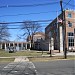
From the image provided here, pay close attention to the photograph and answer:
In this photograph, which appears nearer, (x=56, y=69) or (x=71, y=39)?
(x=56, y=69)

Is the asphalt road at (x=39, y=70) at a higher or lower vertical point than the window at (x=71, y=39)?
lower

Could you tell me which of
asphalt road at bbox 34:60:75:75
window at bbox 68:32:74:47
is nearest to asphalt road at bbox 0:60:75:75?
asphalt road at bbox 34:60:75:75

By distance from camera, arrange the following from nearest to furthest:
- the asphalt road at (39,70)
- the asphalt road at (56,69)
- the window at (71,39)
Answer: the asphalt road at (56,69), the asphalt road at (39,70), the window at (71,39)

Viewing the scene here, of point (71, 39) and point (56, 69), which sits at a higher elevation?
point (71, 39)

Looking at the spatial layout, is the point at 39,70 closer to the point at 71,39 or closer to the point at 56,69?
the point at 56,69

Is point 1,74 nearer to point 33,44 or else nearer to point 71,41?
point 71,41

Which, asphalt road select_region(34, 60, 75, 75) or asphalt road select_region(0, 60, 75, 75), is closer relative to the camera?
asphalt road select_region(34, 60, 75, 75)

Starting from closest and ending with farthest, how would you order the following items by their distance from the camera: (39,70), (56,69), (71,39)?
(39,70) → (56,69) → (71,39)

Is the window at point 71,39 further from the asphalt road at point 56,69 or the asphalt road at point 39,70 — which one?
the asphalt road at point 39,70

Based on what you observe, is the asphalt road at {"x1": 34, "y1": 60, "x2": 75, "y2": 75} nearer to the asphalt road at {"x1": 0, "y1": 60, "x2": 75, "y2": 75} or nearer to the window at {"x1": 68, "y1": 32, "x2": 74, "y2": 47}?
the asphalt road at {"x1": 0, "y1": 60, "x2": 75, "y2": 75}

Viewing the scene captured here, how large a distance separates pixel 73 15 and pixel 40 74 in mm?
67627

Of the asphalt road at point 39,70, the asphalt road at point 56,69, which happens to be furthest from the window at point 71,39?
the asphalt road at point 39,70

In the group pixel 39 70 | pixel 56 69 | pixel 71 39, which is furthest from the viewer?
pixel 71 39

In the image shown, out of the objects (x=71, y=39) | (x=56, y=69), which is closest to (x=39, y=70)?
(x=56, y=69)
